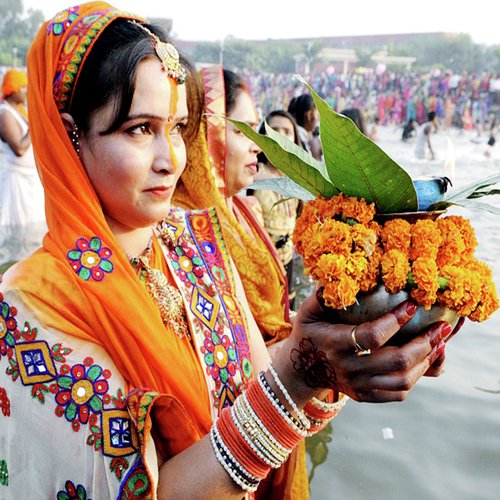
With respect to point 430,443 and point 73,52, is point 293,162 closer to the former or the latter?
point 73,52

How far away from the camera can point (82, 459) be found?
1.29 m

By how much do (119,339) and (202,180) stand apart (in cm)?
145

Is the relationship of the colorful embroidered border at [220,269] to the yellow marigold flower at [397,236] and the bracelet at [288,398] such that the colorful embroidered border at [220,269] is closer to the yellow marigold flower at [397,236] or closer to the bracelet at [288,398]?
the bracelet at [288,398]

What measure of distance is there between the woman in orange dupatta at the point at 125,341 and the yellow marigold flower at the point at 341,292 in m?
0.07

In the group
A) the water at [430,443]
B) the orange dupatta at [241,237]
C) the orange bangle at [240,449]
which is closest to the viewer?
the orange bangle at [240,449]

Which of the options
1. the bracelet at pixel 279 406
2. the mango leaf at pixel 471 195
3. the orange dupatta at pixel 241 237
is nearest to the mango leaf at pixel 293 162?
the mango leaf at pixel 471 195

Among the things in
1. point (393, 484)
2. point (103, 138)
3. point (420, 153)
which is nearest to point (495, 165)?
point (420, 153)

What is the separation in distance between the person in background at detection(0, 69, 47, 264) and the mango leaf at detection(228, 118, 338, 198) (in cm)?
593

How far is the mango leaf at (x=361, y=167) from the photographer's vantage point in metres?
1.11

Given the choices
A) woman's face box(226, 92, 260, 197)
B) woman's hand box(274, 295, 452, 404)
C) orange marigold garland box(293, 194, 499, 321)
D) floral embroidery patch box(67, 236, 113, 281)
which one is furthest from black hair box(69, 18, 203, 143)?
woman's face box(226, 92, 260, 197)

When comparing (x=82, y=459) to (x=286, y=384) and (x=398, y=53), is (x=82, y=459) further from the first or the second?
(x=398, y=53)

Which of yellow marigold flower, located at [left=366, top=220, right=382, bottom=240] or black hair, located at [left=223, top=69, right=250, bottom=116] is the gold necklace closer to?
yellow marigold flower, located at [left=366, top=220, right=382, bottom=240]

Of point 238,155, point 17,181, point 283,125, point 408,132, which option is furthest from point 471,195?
point 408,132

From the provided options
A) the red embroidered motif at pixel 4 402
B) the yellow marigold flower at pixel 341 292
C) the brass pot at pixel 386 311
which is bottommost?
the red embroidered motif at pixel 4 402
